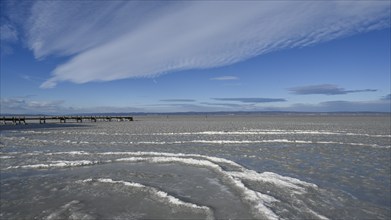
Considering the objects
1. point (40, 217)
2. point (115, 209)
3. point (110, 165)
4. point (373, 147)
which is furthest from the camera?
point (373, 147)

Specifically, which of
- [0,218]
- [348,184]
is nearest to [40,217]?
[0,218]

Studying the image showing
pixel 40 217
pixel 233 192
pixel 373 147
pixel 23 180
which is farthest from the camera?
pixel 373 147

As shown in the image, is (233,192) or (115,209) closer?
(115,209)

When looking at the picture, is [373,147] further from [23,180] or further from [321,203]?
[23,180]

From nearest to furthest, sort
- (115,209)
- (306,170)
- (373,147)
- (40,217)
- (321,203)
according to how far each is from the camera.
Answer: (40,217), (115,209), (321,203), (306,170), (373,147)

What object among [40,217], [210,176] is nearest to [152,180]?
[210,176]

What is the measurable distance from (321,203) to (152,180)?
599 centimetres

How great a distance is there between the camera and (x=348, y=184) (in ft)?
36.1

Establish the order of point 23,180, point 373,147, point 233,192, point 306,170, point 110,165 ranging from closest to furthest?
point 233,192 → point 23,180 → point 306,170 → point 110,165 → point 373,147

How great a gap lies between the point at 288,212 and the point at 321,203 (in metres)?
1.41

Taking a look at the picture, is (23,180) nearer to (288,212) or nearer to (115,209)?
(115,209)

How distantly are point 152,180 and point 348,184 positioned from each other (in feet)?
23.3

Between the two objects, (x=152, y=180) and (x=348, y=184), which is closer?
(x=348, y=184)

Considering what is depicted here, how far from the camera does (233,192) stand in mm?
9984
